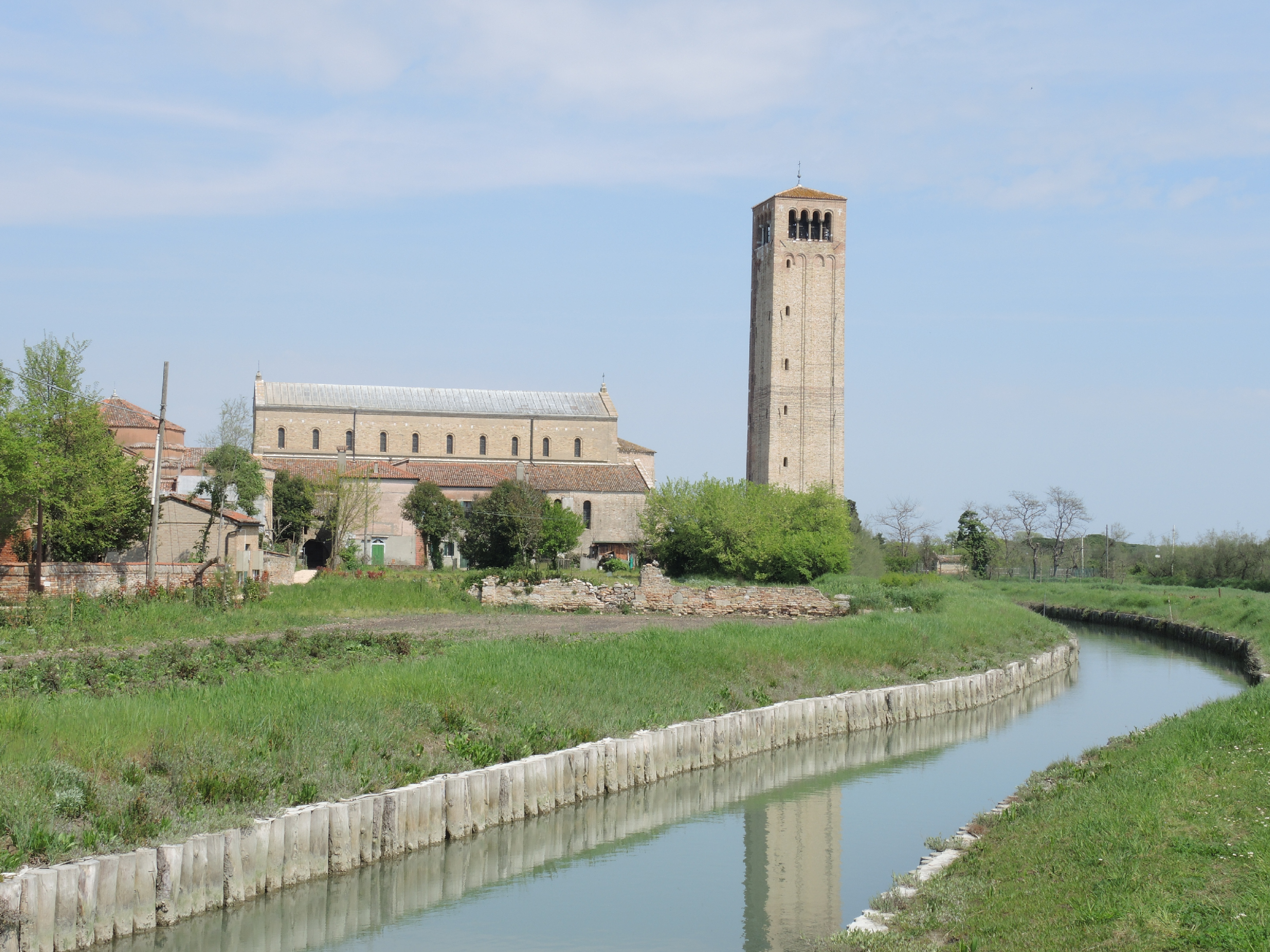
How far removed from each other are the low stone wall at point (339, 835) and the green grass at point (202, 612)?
10.4 meters

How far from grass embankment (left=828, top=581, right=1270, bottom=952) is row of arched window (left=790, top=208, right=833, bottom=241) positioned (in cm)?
4870

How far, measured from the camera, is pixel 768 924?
393 inches

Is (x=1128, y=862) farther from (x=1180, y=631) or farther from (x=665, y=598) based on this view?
(x=1180, y=631)

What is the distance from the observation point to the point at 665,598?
3525 cm

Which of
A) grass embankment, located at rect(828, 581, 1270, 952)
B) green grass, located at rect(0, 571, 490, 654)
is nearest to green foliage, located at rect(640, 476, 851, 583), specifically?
green grass, located at rect(0, 571, 490, 654)

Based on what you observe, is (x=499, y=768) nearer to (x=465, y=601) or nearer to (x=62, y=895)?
(x=62, y=895)

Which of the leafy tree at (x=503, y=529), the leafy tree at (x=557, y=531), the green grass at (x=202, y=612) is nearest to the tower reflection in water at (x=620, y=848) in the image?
the green grass at (x=202, y=612)

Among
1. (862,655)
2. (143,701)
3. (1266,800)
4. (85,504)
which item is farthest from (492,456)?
(1266,800)

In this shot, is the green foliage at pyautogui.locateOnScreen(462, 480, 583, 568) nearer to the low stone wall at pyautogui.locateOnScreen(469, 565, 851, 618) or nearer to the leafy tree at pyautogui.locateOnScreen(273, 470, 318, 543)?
the leafy tree at pyautogui.locateOnScreen(273, 470, 318, 543)

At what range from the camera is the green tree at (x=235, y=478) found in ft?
150

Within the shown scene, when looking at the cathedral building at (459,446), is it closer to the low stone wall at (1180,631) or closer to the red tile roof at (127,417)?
the red tile roof at (127,417)

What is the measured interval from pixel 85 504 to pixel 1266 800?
30.0 meters

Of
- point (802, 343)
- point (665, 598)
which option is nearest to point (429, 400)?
point (802, 343)

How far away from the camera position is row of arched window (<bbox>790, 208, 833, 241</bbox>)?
195ft
